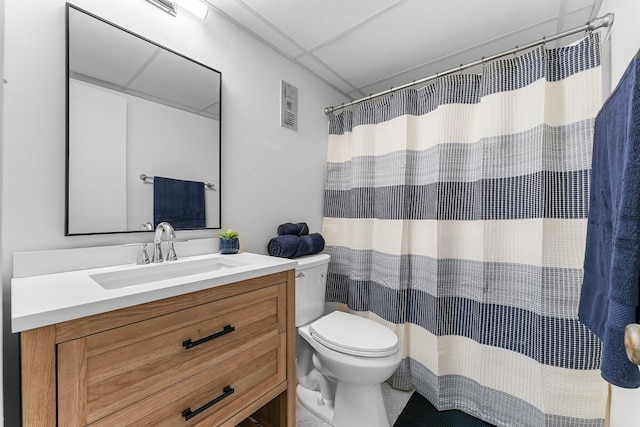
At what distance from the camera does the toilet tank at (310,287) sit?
164cm

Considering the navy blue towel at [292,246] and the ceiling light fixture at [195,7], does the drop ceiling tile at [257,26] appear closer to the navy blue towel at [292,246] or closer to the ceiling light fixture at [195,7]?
the ceiling light fixture at [195,7]

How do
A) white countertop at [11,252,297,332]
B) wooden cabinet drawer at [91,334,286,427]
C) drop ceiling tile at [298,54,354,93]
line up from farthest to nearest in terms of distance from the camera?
drop ceiling tile at [298,54,354,93], wooden cabinet drawer at [91,334,286,427], white countertop at [11,252,297,332]

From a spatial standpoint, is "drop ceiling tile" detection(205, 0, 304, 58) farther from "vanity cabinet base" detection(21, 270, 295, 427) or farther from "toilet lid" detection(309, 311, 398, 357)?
"toilet lid" detection(309, 311, 398, 357)

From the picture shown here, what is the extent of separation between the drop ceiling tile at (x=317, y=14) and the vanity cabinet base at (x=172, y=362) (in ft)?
4.36

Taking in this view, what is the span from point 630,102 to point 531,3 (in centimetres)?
119

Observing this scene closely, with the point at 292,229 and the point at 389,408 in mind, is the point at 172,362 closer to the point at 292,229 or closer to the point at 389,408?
the point at 292,229

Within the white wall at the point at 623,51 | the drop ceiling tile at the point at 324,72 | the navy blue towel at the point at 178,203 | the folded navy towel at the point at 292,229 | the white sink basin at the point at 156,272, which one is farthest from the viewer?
the drop ceiling tile at the point at 324,72

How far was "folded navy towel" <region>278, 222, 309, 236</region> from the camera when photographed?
1.80 m

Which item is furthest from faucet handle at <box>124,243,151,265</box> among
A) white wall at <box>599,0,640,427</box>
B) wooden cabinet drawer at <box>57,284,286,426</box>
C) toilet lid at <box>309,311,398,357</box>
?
white wall at <box>599,0,640,427</box>

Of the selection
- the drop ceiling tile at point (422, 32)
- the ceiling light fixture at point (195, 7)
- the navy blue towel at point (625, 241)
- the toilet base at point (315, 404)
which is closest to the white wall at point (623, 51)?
the drop ceiling tile at point (422, 32)

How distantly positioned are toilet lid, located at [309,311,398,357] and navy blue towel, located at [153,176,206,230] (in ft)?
2.80

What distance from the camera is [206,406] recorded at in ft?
3.16

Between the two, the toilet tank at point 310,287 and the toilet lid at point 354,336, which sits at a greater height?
the toilet tank at point 310,287

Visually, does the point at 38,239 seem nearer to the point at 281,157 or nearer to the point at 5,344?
the point at 5,344
